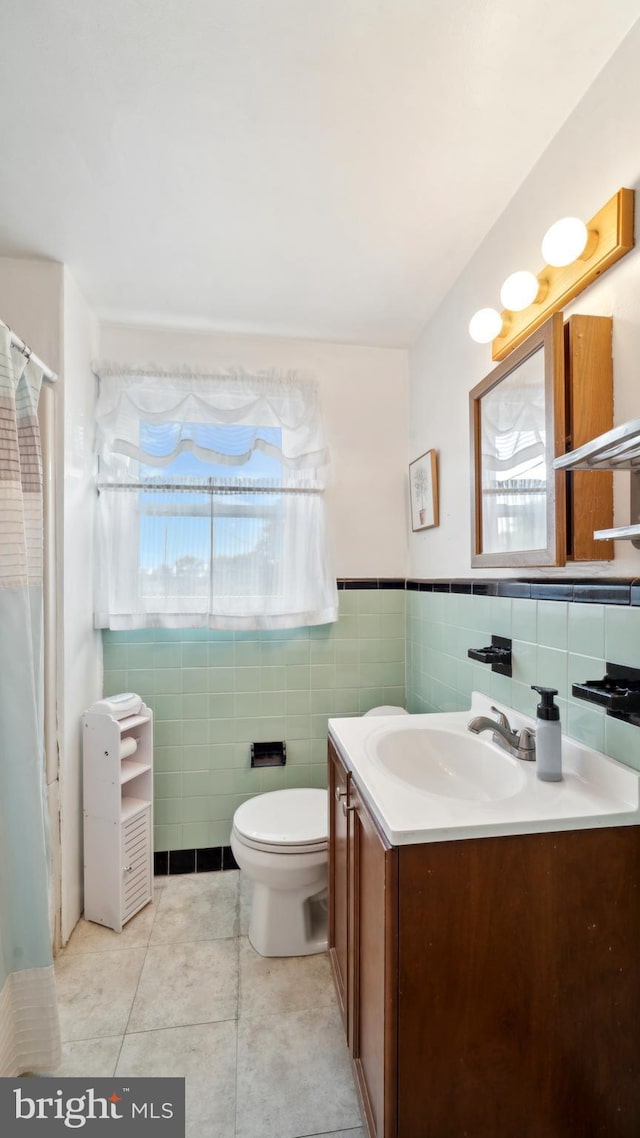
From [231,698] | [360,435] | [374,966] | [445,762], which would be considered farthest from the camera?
[360,435]

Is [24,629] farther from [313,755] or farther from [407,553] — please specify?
[407,553]

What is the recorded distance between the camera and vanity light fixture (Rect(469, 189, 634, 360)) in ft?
3.14

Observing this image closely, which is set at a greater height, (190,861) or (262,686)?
(262,686)

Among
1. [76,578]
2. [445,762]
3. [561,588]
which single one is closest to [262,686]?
[76,578]

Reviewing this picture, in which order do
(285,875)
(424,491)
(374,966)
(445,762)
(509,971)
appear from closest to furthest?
(509,971), (374,966), (445,762), (285,875), (424,491)

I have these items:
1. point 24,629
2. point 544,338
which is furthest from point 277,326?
point 24,629

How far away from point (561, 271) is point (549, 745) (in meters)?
1.08

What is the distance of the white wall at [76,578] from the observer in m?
1.72

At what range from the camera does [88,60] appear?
1030 mm

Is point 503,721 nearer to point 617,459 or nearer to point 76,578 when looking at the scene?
point 617,459

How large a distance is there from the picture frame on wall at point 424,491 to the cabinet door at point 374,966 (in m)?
1.17

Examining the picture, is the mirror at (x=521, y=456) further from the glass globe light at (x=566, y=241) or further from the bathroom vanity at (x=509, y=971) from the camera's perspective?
the bathroom vanity at (x=509, y=971)

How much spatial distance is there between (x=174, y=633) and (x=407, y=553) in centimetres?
112

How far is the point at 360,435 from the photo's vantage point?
2273mm
